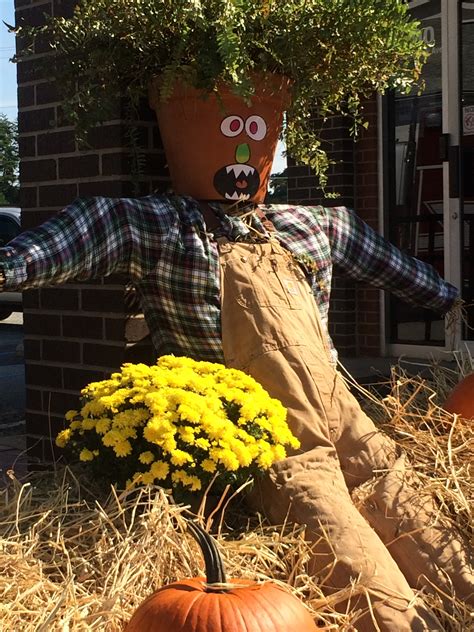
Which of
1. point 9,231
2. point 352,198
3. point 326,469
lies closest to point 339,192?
point 352,198

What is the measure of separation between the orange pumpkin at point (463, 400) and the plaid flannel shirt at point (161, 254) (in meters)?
0.58

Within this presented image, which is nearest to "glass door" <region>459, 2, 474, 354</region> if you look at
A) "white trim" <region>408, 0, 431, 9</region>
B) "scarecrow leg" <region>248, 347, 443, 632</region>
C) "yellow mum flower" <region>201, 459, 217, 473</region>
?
"white trim" <region>408, 0, 431, 9</region>

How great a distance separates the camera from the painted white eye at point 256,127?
126 inches

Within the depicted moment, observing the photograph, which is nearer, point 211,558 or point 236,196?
point 211,558

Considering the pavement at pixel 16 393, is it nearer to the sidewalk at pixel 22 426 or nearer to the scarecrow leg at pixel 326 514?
the sidewalk at pixel 22 426

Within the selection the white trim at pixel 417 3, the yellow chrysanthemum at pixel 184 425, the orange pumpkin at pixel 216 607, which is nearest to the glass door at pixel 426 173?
the white trim at pixel 417 3

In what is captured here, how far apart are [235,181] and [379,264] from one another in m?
0.68

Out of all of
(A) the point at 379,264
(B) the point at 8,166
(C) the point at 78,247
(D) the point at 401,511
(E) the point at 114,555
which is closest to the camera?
(E) the point at 114,555

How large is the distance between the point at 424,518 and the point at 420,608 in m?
0.30

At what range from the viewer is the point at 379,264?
3.56 m

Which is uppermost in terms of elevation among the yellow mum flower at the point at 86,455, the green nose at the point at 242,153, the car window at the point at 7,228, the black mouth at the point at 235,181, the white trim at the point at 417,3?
the white trim at the point at 417,3

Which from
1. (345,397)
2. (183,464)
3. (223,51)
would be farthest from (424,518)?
(223,51)

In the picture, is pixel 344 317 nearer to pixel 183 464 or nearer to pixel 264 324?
pixel 264 324

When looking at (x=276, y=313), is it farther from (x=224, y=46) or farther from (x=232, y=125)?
(x=224, y=46)
